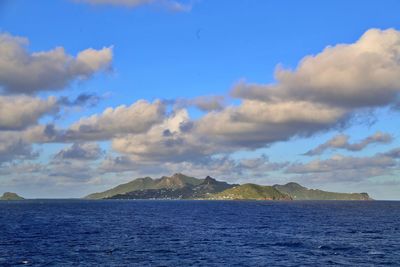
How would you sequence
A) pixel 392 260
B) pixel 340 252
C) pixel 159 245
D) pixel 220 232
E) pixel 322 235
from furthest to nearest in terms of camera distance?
pixel 220 232 → pixel 322 235 → pixel 159 245 → pixel 340 252 → pixel 392 260

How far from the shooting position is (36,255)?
369 ft

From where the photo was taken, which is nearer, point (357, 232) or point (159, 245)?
point (159, 245)

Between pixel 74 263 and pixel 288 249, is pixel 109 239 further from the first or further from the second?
pixel 288 249

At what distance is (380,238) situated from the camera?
152 meters


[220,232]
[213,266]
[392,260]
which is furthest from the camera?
[220,232]

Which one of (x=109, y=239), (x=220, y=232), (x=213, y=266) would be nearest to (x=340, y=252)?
(x=213, y=266)

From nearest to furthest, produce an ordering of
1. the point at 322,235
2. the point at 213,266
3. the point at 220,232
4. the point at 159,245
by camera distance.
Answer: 1. the point at 213,266
2. the point at 159,245
3. the point at 322,235
4. the point at 220,232

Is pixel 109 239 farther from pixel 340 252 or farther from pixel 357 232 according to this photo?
pixel 357 232

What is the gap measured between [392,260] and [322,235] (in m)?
53.5

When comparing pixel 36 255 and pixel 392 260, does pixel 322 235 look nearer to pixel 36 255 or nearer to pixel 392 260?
pixel 392 260

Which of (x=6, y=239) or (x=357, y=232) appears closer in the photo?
(x=6, y=239)

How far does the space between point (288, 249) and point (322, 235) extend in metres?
40.6

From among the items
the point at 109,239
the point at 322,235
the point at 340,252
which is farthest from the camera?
the point at 322,235

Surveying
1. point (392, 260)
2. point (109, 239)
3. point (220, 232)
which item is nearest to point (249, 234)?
point (220, 232)
